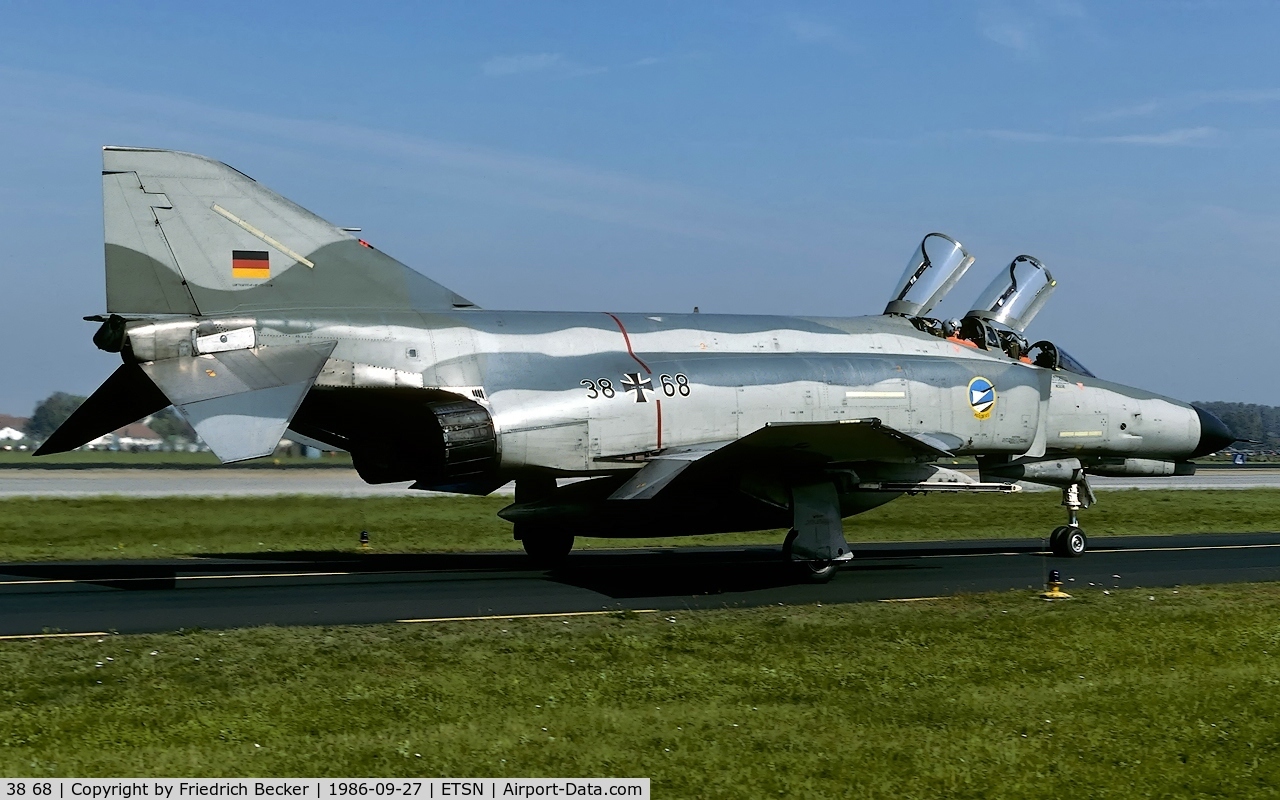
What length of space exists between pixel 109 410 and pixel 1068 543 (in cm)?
1412

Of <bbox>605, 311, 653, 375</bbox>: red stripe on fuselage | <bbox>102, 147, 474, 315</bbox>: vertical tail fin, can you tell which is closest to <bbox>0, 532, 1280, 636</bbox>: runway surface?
<bbox>605, 311, 653, 375</bbox>: red stripe on fuselage

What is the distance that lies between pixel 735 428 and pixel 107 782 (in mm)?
10419

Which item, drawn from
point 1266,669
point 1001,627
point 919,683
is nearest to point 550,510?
point 1001,627

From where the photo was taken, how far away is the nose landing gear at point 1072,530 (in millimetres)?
19109

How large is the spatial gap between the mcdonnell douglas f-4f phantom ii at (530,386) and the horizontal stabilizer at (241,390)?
27 mm

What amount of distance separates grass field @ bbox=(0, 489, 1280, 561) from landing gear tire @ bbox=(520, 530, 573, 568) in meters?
3.35

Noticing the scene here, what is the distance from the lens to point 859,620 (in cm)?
1216

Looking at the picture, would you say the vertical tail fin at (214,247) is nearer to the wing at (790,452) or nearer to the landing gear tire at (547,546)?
the wing at (790,452)

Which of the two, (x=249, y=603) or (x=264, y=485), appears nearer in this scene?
(x=249, y=603)

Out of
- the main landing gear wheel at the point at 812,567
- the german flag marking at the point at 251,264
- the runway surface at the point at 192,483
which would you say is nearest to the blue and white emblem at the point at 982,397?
the main landing gear wheel at the point at 812,567

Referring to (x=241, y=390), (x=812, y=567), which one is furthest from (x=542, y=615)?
(x=812, y=567)

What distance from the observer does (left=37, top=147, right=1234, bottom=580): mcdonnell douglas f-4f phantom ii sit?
13.2 m

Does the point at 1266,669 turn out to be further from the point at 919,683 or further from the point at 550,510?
the point at 550,510

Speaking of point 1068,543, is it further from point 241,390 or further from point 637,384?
point 241,390
